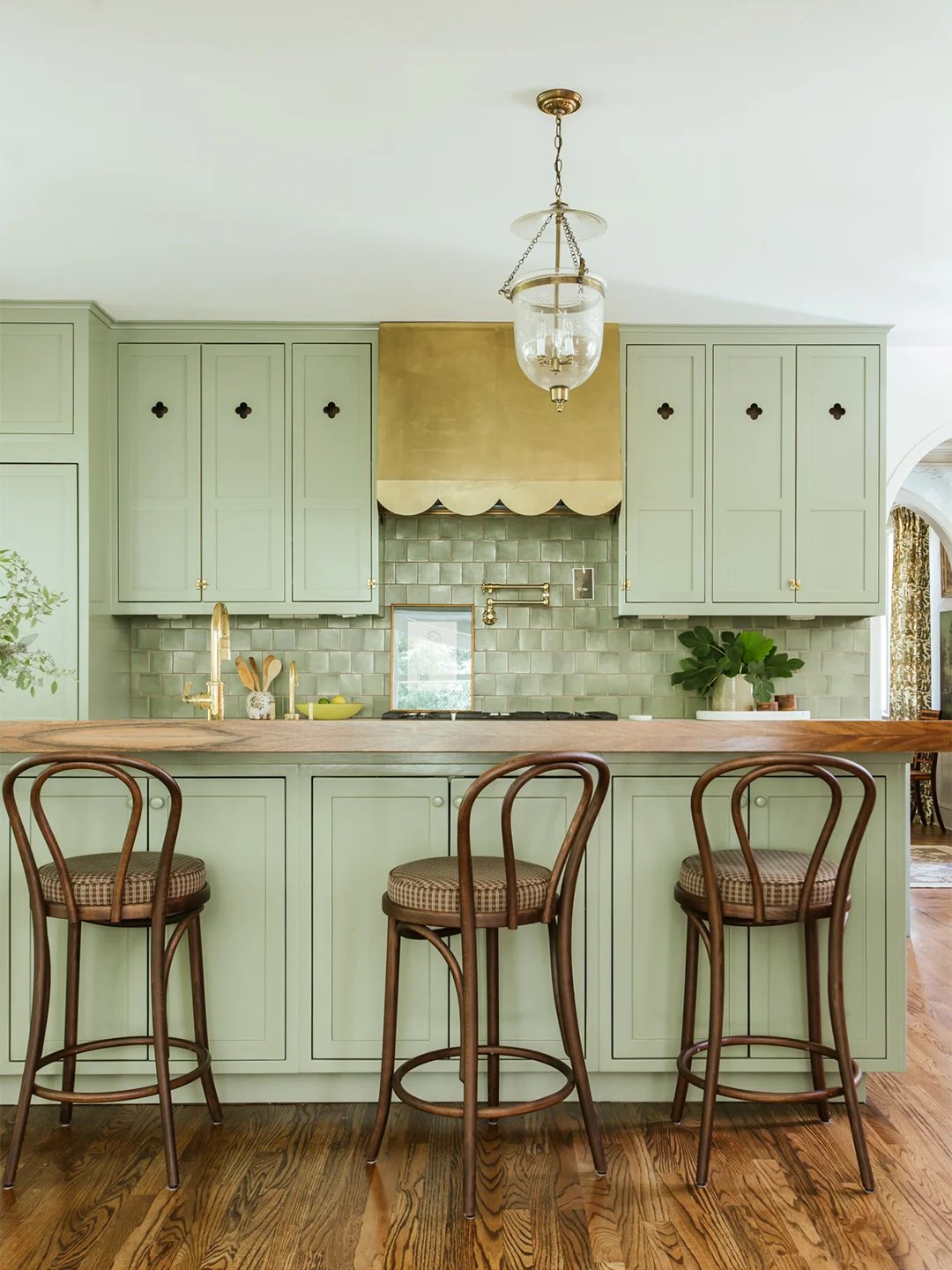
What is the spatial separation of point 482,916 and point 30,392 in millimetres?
3207

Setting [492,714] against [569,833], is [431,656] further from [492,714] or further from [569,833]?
[569,833]

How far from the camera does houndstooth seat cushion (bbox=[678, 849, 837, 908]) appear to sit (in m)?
2.55

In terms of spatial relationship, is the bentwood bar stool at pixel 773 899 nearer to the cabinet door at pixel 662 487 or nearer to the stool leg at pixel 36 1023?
the stool leg at pixel 36 1023

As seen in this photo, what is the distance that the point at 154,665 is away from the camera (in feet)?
16.5

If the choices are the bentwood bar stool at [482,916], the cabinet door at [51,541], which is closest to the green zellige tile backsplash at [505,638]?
the cabinet door at [51,541]

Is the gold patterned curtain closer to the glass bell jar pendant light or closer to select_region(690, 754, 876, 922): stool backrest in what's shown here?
select_region(690, 754, 876, 922): stool backrest

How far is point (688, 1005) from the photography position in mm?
2854

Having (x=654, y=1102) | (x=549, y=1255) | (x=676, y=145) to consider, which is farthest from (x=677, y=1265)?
(x=676, y=145)

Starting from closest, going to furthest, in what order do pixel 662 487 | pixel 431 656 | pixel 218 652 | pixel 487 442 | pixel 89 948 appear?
pixel 89 948 → pixel 218 652 → pixel 487 442 → pixel 662 487 → pixel 431 656

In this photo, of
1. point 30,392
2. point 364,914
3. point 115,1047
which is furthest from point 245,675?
point 115,1047

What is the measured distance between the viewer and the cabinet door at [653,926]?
2926 millimetres

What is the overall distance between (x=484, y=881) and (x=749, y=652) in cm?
269

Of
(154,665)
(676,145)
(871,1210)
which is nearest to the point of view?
(871,1210)

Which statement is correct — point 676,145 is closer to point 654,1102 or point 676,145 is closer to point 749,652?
point 749,652
